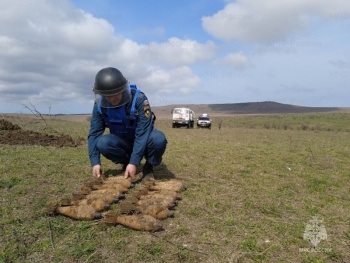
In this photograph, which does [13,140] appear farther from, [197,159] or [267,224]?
[267,224]

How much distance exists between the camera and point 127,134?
16.0ft

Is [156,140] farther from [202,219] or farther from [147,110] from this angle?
[202,219]

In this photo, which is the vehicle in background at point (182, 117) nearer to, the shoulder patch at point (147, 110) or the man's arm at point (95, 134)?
the man's arm at point (95, 134)

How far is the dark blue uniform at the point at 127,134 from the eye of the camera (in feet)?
14.7

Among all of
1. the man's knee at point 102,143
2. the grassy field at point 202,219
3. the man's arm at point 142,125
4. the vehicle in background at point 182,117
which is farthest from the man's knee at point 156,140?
the vehicle in background at point 182,117

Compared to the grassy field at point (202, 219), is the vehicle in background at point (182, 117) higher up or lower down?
higher up

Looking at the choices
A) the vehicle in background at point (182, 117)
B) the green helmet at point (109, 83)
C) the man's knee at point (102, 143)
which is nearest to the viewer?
the green helmet at point (109, 83)

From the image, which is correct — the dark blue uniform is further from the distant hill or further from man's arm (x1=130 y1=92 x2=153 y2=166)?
the distant hill

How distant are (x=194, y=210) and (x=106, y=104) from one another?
1.92 metres

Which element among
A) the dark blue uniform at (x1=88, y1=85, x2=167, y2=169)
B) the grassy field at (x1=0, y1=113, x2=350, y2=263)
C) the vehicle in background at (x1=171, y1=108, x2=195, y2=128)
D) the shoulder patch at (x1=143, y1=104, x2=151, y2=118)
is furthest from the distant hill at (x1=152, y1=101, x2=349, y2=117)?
the shoulder patch at (x1=143, y1=104, x2=151, y2=118)

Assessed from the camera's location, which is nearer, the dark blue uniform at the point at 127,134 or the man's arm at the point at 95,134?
the dark blue uniform at the point at 127,134

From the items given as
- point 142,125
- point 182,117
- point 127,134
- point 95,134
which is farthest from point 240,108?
point 142,125

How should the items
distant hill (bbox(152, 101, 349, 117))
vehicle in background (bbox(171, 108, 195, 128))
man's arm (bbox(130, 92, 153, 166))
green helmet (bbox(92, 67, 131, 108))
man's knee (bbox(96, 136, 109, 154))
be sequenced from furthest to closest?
1. distant hill (bbox(152, 101, 349, 117))
2. vehicle in background (bbox(171, 108, 195, 128))
3. man's knee (bbox(96, 136, 109, 154))
4. man's arm (bbox(130, 92, 153, 166))
5. green helmet (bbox(92, 67, 131, 108))

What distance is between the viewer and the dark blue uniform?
4.47 metres
